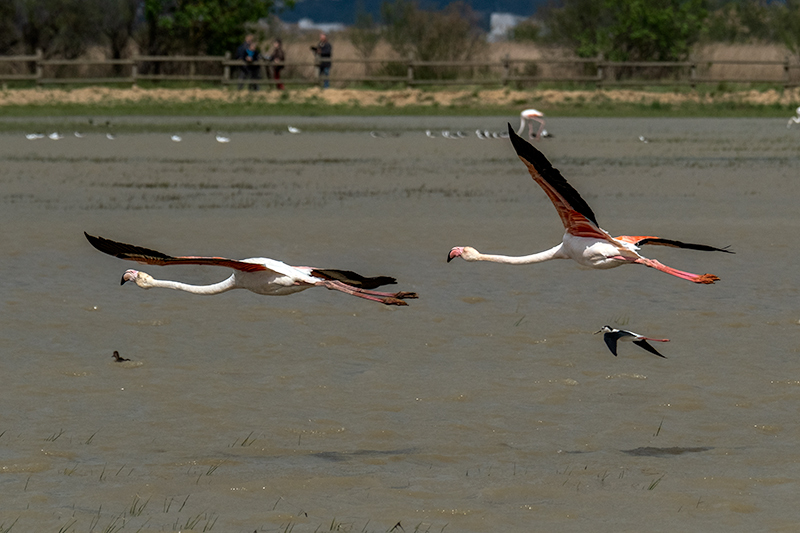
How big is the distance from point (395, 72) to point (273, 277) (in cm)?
4582

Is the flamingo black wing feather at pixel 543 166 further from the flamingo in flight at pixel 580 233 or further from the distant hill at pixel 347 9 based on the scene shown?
the distant hill at pixel 347 9

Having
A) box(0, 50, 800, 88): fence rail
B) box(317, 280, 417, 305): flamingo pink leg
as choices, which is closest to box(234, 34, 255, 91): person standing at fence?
box(0, 50, 800, 88): fence rail

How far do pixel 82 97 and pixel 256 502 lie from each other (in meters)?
40.3

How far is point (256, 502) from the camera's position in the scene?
291 inches

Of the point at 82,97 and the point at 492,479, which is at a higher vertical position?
the point at 492,479

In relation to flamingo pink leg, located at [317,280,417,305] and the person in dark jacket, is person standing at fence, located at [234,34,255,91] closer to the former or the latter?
the person in dark jacket

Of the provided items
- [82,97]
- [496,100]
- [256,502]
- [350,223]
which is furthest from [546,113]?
[256,502]

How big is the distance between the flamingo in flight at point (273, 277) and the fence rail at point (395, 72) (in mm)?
40085

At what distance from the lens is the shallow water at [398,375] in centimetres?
745

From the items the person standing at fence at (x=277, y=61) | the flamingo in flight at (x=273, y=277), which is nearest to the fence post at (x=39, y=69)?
the person standing at fence at (x=277, y=61)

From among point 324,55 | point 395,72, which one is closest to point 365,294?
point 324,55

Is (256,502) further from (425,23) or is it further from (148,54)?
(425,23)

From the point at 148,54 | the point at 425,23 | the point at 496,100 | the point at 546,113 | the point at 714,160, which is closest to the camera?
the point at 714,160

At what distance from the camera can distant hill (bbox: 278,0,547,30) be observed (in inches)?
5778
